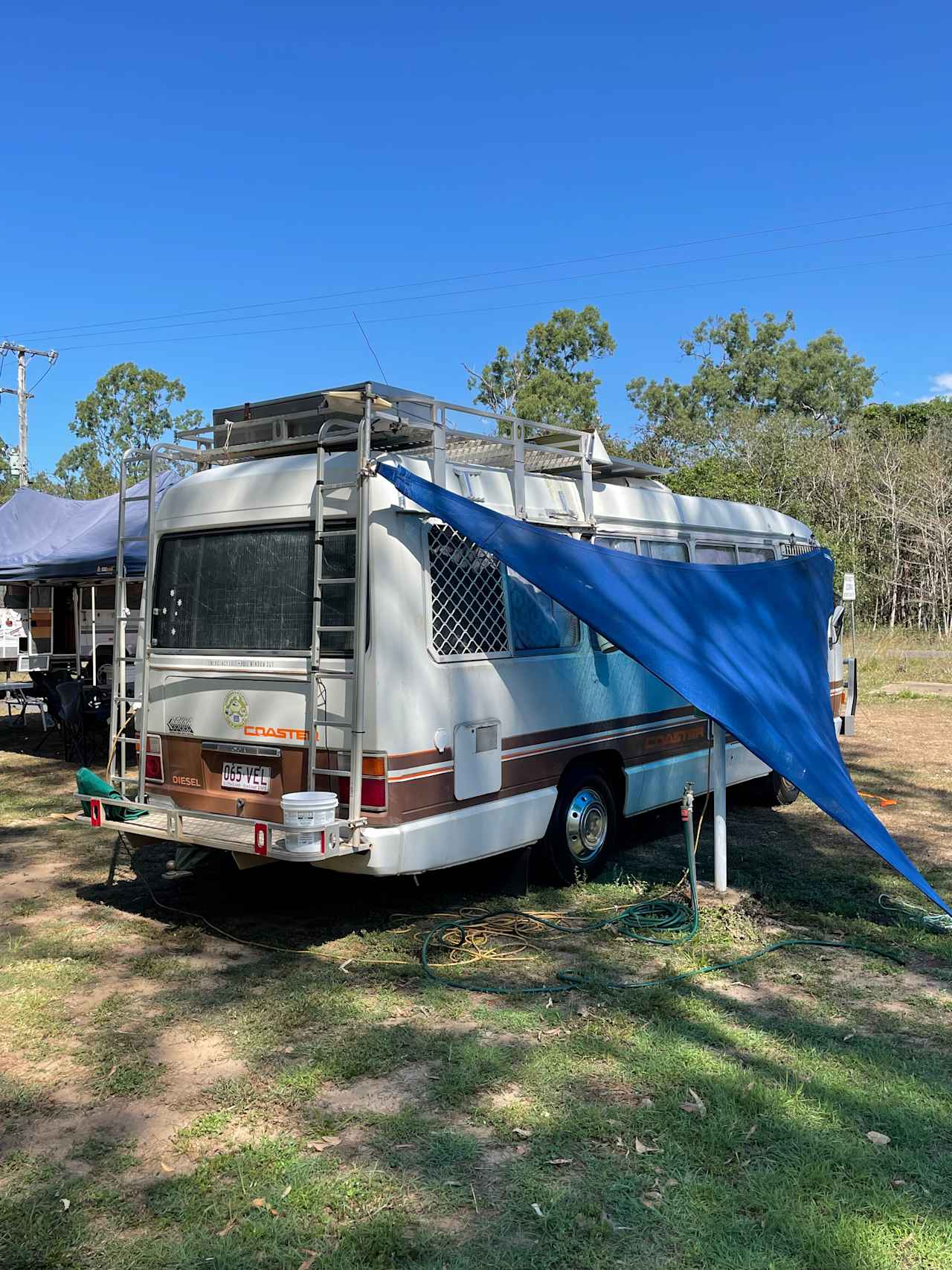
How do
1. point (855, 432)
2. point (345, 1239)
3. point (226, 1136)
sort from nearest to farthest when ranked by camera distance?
point (345, 1239)
point (226, 1136)
point (855, 432)

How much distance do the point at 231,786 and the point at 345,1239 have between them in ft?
9.85

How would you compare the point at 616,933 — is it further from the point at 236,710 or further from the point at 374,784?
the point at 236,710

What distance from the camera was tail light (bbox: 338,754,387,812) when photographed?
196 inches

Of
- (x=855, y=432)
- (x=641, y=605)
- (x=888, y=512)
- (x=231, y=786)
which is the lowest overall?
(x=231, y=786)

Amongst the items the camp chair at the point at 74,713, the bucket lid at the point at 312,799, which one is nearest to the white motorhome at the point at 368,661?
the bucket lid at the point at 312,799

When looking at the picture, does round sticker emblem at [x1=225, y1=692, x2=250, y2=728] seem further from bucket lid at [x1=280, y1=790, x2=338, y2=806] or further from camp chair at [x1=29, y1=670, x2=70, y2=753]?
camp chair at [x1=29, y1=670, x2=70, y2=753]

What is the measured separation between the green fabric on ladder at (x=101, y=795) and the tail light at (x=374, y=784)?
5.06 ft

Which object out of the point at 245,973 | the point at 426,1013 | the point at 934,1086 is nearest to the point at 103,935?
the point at 245,973

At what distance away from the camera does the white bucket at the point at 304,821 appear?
478 centimetres

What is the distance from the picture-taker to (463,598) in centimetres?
557

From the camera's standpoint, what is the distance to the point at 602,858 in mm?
6703

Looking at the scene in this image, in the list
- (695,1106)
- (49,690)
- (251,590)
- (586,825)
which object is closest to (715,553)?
(586,825)

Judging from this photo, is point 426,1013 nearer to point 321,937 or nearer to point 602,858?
point 321,937

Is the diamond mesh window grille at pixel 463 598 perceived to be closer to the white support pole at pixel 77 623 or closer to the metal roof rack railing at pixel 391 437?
the metal roof rack railing at pixel 391 437
